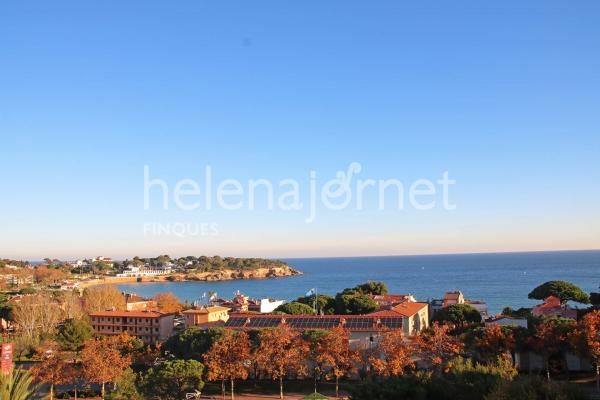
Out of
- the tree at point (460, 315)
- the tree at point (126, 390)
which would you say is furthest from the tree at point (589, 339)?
the tree at point (126, 390)

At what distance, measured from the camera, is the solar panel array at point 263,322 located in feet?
113

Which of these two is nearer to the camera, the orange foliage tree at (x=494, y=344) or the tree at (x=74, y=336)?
the orange foliage tree at (x=494, y=344)

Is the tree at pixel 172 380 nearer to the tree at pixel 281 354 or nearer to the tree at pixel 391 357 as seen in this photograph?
the tree at pixel 281 354

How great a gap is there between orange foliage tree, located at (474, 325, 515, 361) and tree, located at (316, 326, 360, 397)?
588cm

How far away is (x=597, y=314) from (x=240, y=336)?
55.6 feet

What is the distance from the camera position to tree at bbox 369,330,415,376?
23.6 meters

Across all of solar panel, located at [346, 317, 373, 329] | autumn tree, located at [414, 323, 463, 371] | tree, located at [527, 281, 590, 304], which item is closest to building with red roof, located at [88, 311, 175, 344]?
solar panel, located at [346, 317, 373, 329]

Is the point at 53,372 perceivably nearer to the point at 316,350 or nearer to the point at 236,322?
the point at 236,322

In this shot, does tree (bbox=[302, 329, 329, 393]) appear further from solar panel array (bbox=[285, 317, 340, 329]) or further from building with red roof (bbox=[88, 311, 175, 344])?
building with red roof (bbox=[88, 311, 175, 344])

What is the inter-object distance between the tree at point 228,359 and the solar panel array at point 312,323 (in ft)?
24.2

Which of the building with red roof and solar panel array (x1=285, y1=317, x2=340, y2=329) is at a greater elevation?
solar panel array (x1=285, y1=317, x2=340, y2=329)

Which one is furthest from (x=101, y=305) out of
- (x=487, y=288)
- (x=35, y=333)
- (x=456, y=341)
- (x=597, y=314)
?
(x=487, y=288)

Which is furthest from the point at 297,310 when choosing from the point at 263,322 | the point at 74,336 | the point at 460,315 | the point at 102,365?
the point at 102,365

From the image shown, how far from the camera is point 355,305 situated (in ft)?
158
